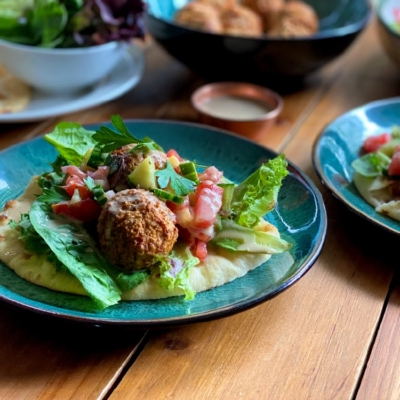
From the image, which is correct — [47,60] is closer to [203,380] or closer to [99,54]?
[99,54]

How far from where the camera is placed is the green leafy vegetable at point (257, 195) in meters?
1.98

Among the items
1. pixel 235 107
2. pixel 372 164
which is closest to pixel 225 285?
pixel 372 164

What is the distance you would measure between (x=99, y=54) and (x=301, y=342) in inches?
77.2

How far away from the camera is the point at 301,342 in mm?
1762

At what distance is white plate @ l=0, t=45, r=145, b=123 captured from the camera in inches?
114

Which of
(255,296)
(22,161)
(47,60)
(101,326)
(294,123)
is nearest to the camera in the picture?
(101,326)

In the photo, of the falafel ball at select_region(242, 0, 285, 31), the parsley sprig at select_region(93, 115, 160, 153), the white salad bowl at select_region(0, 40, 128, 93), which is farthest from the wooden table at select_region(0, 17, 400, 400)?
the falafel ball at select_region(242, 0, 285, 31)

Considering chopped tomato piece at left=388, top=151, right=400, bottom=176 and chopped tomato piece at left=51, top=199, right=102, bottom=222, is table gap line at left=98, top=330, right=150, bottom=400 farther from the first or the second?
chopped tomato piece at left=388, top=151, right=400, bottom=176

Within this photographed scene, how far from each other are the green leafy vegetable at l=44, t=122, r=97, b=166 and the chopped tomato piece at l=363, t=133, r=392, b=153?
4.04 ft

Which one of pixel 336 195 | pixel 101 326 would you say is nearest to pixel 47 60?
pixel 336 195

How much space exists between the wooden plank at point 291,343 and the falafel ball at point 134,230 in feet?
0.83

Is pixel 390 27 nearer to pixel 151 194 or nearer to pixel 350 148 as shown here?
pixel 350 148

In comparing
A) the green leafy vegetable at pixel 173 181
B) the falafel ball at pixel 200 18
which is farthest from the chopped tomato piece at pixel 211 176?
the falafel ball at pixel 200 18

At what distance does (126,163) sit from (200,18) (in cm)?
178
